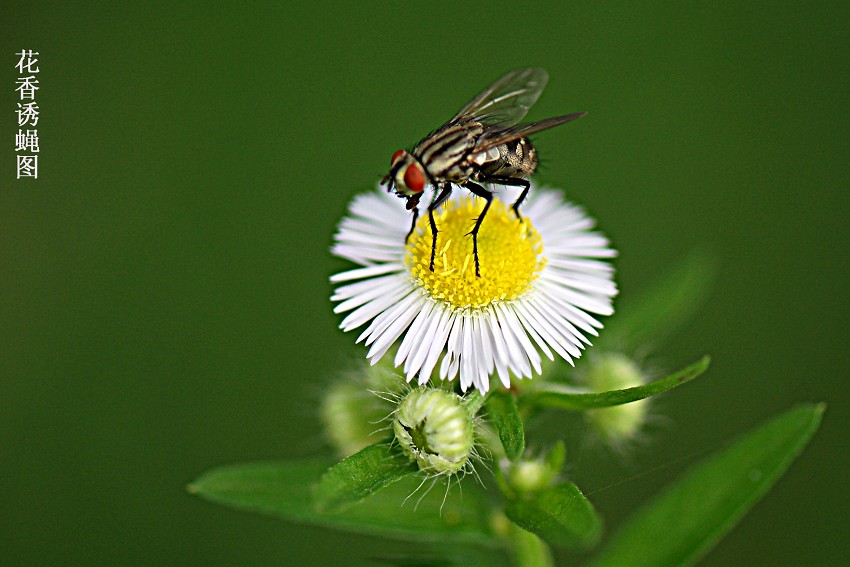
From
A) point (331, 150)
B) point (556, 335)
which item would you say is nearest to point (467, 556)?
point (556, 335)

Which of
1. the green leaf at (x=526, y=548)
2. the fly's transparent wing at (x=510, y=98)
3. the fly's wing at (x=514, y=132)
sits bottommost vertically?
the green leaf at (x=526, y=548)

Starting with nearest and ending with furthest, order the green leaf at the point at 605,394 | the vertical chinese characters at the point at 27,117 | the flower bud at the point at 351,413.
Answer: the green leaf at the point at 605,394, the flower bud at the point at 351,413, the vertical chinese characters at the point at 27,117

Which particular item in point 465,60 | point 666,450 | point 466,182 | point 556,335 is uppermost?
point 465,60

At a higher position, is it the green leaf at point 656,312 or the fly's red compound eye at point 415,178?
the fly's red compound eye at point 415,178

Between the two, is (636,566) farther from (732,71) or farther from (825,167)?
(732,71)

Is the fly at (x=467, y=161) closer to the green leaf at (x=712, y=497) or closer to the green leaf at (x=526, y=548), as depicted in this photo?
the green leaf at (x=526, y=548)

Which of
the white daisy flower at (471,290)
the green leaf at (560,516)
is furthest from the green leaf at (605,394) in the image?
the green leaf at (560,516)

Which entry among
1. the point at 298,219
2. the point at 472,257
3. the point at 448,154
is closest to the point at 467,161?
the point at 448,154

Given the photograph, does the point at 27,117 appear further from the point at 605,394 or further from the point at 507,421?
the point at 605,394
